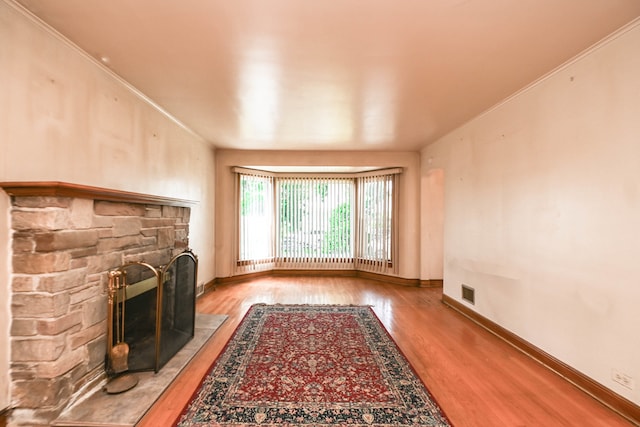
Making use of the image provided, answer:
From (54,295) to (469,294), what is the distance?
415 cm

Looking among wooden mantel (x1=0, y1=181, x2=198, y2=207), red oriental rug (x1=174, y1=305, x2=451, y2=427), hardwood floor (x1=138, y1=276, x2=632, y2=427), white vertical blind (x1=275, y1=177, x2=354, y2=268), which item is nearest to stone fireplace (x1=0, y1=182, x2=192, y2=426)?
wooden mantel (x1=0, y1=181, x2=198, y2=207)

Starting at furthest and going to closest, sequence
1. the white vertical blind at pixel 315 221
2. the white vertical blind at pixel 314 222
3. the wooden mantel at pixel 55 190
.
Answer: the white vertical blind at pixel 314 222 < the white vertical blind at pixel 315 221 < the wooden mantel at pixel 55 190

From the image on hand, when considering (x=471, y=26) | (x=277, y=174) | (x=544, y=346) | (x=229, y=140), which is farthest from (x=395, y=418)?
(x=277, y=174)

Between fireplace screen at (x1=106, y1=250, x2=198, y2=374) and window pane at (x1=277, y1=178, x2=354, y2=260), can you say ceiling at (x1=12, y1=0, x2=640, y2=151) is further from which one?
window pane at (x1=277, y1=178, x2=354, y2=260)

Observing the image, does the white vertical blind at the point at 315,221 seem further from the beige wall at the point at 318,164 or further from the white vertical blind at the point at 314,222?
the beige wall at the point at 318,164

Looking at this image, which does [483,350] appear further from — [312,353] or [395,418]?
[312,353]

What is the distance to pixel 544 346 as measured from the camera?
2600mm

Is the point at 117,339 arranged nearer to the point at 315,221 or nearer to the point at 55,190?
the point at 55,190

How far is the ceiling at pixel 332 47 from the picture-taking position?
1725mm

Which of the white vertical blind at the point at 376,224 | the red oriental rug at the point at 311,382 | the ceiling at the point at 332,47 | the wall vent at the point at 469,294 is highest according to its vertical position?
the ceiling at the point at 332,47

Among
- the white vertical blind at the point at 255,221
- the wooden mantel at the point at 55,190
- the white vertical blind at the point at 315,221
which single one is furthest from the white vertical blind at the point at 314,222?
the wooden mantel at the point at 55,190

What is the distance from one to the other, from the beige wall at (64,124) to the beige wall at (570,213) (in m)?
3.89

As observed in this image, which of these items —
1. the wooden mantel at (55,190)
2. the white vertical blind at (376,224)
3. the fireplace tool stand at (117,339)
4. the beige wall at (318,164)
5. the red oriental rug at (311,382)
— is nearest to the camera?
the wooden mantel at (55,190)

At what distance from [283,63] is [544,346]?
3365 millimetres
